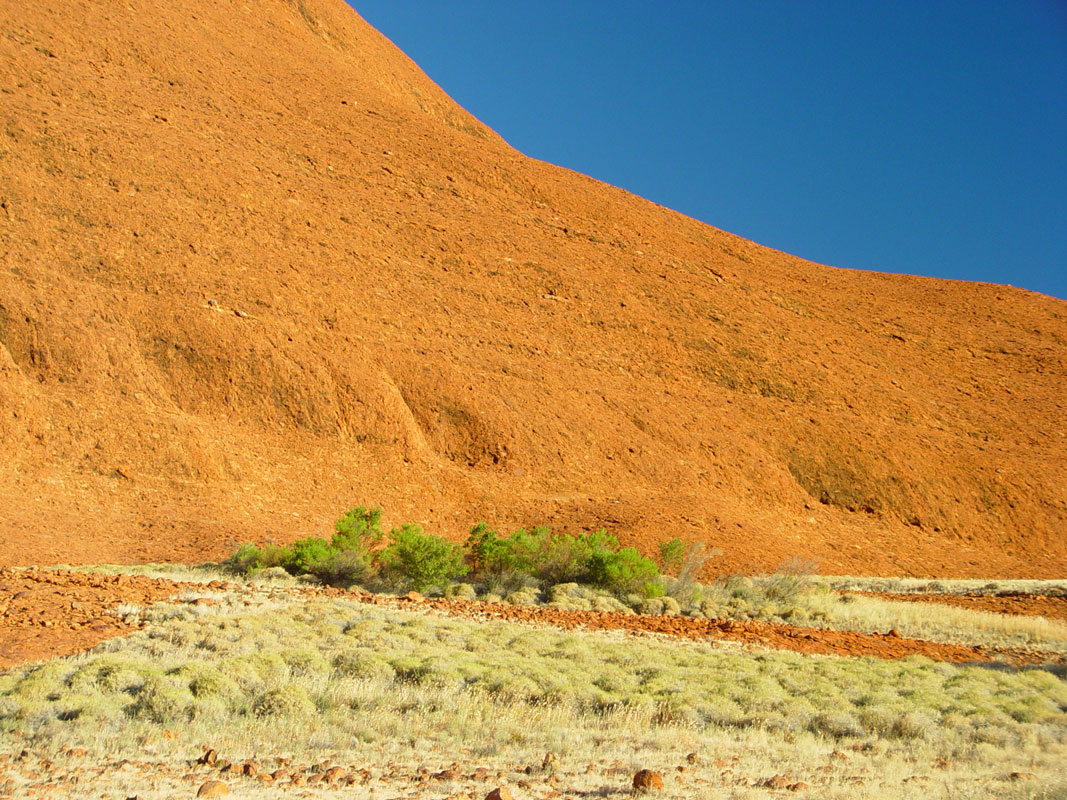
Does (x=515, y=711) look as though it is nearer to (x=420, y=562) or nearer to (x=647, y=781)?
(x=647, y=781)

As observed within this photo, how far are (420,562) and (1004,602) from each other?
12075 mm

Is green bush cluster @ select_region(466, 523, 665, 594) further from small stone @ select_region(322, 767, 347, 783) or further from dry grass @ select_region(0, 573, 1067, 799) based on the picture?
small stone @ select_region(322, 767, 347, 783)

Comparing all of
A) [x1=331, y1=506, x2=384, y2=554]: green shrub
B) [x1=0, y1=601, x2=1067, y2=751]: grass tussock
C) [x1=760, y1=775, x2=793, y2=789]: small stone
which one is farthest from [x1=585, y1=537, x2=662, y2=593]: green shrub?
[x1=760, y1=775, x2=793, y2=789]: small stone

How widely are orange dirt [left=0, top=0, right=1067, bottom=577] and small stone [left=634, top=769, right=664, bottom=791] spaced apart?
14089 mm

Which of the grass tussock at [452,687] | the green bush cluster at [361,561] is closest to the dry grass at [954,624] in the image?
the grass tussock at [452,687]

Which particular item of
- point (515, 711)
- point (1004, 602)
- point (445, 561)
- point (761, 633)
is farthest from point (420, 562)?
point (1004, 602)

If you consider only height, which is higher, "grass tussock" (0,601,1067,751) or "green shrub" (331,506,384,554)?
"green shrub" (331,506,384,554)

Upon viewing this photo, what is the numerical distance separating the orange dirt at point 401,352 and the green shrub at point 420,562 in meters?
3.81

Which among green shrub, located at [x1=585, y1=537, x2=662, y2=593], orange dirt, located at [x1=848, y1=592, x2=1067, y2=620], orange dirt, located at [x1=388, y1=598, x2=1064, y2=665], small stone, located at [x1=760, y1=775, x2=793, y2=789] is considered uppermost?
orange dirt, located at [x1=848, y1=592, x2=1067, y2=620]

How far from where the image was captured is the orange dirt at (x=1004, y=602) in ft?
62.2

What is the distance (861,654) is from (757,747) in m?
6.15

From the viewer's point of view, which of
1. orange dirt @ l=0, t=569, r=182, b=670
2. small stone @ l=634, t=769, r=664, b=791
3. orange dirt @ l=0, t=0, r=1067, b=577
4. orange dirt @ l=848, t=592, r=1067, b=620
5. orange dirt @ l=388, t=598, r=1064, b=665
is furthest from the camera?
orange dirt @ l=0, t=0, r=1067, b=577

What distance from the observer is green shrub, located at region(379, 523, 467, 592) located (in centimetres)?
1727

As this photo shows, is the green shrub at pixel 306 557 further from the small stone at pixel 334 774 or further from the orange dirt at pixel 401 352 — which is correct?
the small stone at pixel 334 774
